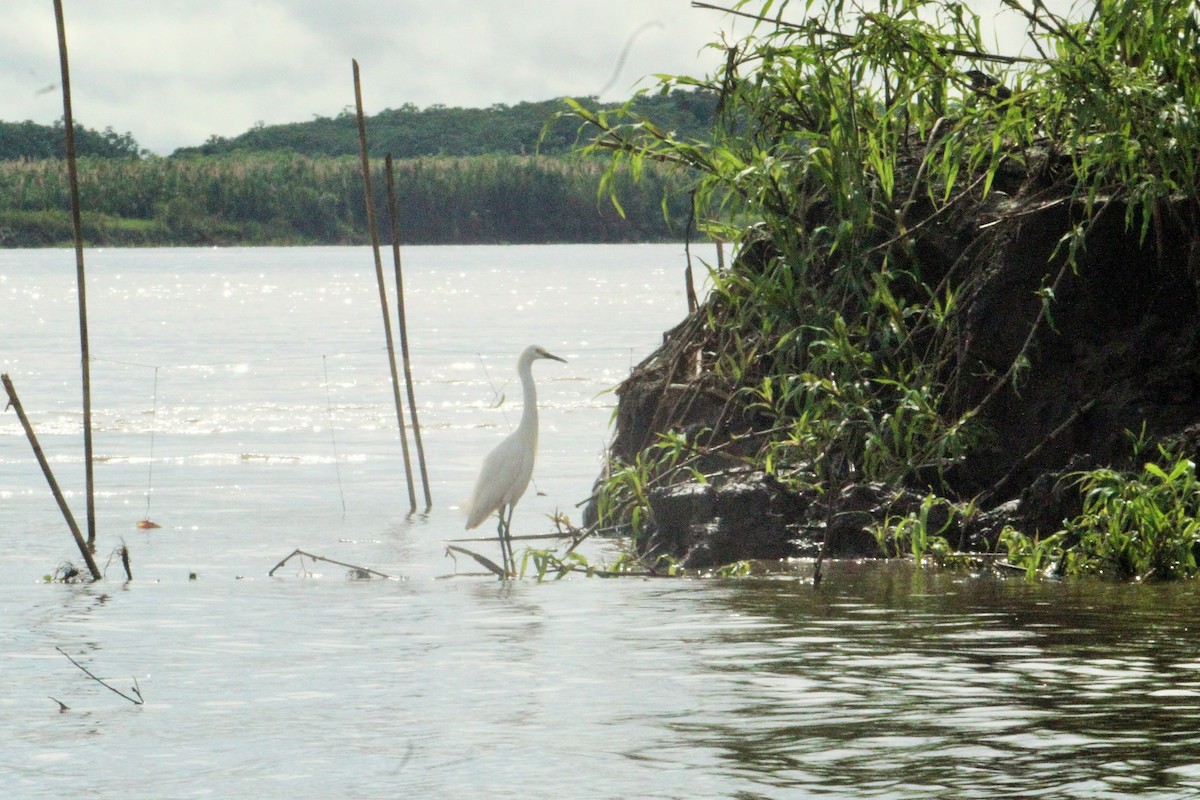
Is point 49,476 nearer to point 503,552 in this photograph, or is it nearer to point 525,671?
point 503,552

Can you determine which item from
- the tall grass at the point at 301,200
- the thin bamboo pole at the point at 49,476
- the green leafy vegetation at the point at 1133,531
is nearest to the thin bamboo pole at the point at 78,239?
the thin bamboo pole at the point at 49,476

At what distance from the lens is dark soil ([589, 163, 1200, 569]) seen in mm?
9016

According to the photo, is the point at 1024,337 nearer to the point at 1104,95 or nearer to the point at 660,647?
the point at 1104,95

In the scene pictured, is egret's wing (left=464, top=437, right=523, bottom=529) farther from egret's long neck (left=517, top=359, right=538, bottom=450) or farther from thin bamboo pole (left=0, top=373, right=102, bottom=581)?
thin bamboo pole (left=0, top=373, right=102, bottom=581)

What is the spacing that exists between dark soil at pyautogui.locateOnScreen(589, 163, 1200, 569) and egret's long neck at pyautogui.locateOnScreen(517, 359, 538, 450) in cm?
184

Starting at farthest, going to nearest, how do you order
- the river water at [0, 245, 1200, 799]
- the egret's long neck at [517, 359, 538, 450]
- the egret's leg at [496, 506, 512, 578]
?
the egret's long neck at [517, 359, 538, 450] < the egret's leg at [496, 506, 512, 578] < the river water at [0, 245, 1200, 799]

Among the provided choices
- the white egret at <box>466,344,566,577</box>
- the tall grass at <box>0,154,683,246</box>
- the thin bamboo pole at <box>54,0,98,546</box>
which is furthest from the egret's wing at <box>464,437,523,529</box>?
the tall grass at <box>0,154,683,246</box>

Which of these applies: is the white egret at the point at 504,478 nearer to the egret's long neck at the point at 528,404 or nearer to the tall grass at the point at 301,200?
the egret's long neck at the point at 528,404

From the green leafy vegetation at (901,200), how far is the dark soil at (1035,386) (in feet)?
0.23

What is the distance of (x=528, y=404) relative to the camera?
37.8ft

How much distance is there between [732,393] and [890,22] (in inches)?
93.7

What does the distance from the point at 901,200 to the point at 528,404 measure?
2.96 metres

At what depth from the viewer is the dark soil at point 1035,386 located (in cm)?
902

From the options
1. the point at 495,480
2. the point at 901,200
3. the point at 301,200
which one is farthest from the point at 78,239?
the point at 301,200
